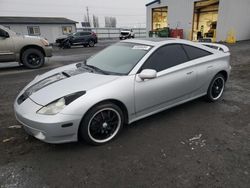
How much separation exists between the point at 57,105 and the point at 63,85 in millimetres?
425

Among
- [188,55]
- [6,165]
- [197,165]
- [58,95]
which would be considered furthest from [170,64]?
[6,165]

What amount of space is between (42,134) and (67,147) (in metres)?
0.45

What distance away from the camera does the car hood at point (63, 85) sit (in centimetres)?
253

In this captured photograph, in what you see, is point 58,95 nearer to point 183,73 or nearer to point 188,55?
point 183,73

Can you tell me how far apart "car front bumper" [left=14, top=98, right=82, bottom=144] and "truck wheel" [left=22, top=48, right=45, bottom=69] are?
629 cm

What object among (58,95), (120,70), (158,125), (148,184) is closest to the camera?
(148,184)

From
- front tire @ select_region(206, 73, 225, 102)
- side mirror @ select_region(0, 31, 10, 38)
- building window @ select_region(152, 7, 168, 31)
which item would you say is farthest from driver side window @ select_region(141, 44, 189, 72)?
building window @ select_region(152, 7, 168, 31)

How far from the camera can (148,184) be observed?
2.05 meters

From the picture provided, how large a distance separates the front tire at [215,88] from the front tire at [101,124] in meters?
2.15

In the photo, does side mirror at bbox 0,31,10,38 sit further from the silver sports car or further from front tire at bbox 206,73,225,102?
front tire at bbox 206,73,225,102

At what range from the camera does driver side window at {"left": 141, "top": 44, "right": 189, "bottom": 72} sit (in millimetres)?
3102

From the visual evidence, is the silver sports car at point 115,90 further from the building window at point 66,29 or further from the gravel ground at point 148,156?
the building window at point 66,29

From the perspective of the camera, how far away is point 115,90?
2.63 m

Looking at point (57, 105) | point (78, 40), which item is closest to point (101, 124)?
point (57, 105)
